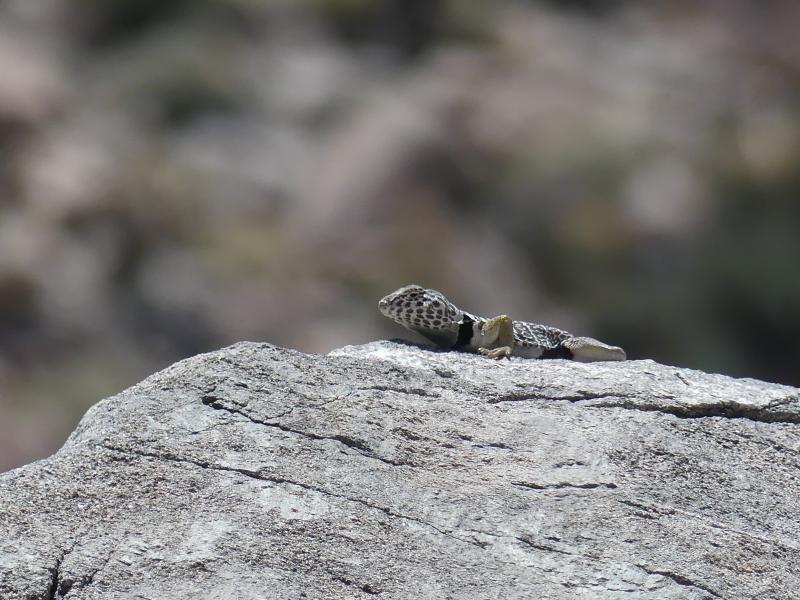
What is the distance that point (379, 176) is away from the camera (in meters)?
34.1

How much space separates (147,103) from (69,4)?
199 inches

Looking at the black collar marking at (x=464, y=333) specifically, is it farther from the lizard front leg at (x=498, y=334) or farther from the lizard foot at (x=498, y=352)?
the lizard foot at (x=498, y=352)

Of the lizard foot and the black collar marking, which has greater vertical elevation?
the black collar marking

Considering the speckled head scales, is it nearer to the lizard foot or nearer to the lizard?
the lizard

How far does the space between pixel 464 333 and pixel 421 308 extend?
329mm

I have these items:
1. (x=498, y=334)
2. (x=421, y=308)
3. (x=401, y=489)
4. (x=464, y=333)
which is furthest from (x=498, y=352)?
(x=401, y=489)

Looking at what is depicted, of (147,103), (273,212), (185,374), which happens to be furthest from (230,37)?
(185,374)

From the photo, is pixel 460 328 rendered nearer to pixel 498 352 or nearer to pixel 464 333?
pixel 464 333

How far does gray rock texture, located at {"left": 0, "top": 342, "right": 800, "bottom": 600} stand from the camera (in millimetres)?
7078

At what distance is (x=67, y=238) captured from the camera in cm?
3412

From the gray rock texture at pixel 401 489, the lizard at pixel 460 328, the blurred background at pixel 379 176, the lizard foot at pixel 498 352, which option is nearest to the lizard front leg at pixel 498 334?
the lizard at pixel 460 328

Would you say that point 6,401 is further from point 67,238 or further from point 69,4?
point 69,4

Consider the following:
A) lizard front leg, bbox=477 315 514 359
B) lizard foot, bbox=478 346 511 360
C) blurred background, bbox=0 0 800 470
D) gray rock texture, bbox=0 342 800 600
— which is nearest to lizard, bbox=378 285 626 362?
lizard front leg, bbox=477 315 514 359

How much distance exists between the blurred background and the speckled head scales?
18.9 metres
